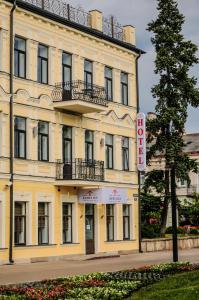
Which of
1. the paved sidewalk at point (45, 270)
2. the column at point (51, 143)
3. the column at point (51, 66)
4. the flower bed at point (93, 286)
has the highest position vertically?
the column at point (51, 66)

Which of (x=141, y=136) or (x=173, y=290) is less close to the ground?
(x=141, y=136)

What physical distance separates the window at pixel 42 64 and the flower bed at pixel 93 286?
14.2 metres

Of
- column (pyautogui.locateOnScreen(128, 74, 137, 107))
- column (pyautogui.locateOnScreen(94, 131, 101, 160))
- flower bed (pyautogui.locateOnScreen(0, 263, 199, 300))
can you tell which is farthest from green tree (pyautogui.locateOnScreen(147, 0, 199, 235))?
flower bed (pyautogui.locateOnScreen(0, 263, 199, 300))

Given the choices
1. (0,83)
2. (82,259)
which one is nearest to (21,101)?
(0,83)

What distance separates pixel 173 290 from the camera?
14828 millimetres

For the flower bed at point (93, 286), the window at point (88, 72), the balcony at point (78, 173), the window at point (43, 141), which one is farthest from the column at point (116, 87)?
the flower bed at point (93, 286)

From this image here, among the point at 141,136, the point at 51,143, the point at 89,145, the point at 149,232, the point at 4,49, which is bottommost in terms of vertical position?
the point at 149,232

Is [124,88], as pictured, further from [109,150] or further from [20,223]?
[20,223]

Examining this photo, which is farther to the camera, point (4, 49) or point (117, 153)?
point (117, 153)

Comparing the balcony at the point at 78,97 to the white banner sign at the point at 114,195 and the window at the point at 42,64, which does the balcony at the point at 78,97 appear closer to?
the window at the point at 42,64

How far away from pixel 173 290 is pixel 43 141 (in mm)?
18752

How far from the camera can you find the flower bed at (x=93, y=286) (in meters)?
15.2

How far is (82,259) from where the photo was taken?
32.5m

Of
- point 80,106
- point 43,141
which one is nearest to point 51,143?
point 43,141
